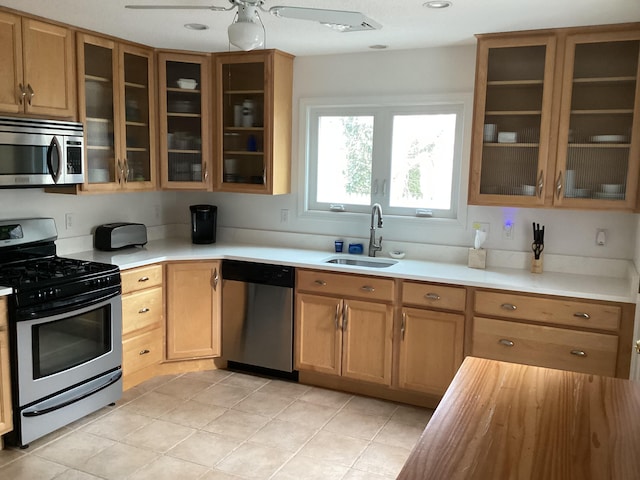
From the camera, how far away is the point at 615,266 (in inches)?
141

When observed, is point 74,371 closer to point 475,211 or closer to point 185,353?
point 185,353

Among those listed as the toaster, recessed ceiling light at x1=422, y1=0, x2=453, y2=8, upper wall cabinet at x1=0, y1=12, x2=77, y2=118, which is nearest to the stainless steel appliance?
the toaster

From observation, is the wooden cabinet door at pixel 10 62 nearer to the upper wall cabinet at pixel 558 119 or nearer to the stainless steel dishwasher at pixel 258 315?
the stainless steel dishwasher at pixel 258 315

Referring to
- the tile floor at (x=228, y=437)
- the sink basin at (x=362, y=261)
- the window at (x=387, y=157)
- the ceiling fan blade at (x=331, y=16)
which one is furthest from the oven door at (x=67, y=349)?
the ceiling fan blade at (x=331, y=16)

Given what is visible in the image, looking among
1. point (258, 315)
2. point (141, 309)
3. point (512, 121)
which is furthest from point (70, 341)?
point (512, 121)

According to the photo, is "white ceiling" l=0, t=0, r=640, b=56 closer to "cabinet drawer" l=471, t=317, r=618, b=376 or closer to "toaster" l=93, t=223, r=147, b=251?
"toaster" l=93, t=223, r=147, b=251

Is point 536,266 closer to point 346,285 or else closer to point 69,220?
point 346,285

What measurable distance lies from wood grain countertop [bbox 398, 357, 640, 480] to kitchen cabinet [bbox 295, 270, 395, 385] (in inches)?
71.3

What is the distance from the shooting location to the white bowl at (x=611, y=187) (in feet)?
10.8

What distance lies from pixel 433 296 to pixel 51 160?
240 centimetres

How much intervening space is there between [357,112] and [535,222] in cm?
148

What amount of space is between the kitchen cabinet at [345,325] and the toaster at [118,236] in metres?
1.28

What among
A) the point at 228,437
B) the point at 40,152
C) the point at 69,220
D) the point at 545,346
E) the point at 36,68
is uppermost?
the point at 36,68

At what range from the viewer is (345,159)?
4.36 m
